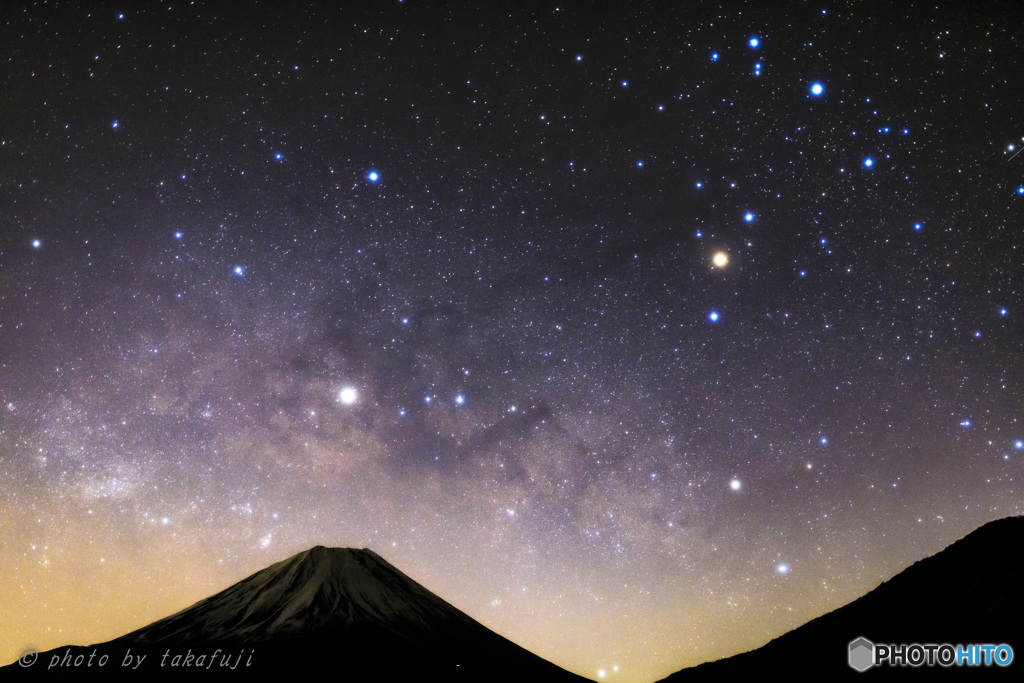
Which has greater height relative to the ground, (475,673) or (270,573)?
(270,573)

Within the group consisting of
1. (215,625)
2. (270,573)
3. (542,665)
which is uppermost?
(270,573)

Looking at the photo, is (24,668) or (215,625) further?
(215,625)

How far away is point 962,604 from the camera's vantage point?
2520 cm

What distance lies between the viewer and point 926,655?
916 inches

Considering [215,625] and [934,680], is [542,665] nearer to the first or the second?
[215,625]

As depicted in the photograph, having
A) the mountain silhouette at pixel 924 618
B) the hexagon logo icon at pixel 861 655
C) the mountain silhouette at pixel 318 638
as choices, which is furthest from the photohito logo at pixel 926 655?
the mountain silhouette at pixel 318 638

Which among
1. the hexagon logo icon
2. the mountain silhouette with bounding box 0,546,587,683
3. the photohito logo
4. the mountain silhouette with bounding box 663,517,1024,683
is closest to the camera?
the photohito logo

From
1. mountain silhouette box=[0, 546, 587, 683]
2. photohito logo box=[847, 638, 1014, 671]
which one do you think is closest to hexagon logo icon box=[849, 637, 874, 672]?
photohito logo box=[847, 638, 1014, 671]

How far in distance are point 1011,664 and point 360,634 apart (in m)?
36.3

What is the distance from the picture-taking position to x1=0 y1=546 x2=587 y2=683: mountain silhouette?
35.6 metres

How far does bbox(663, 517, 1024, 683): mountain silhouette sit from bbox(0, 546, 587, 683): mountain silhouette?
56.3 feet

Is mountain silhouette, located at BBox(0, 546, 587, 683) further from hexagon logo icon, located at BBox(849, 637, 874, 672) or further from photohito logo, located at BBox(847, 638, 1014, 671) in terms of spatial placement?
photohito logo, located at BBox(847, 638, 1014, 671)

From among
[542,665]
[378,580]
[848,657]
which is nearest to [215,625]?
[378,580]

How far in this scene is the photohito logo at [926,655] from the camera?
20672mm
